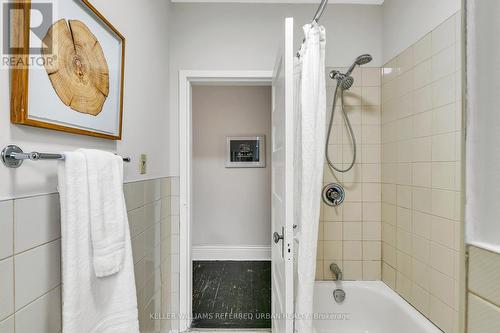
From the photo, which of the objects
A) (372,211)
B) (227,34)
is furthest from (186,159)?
(372,211)

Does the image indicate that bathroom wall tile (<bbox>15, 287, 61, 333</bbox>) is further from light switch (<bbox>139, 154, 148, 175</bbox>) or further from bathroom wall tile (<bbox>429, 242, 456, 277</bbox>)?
bathroom wall tile (<bbox>429, 242, 456, 277</bbox>)

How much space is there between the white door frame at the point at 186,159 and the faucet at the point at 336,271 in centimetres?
106

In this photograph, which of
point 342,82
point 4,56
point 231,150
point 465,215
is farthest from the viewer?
point 231,150

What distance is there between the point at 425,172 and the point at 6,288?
5.99 ft

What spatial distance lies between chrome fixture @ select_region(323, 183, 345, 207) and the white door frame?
3.03 feet

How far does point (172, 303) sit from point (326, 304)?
1125 mm

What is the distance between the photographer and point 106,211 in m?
0.87

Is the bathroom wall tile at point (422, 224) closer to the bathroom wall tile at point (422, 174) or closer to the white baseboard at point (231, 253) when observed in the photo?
the bathroom wall tile at point (422, 174)

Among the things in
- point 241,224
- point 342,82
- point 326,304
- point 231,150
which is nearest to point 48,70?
point 342,82

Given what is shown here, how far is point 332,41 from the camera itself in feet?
6.39

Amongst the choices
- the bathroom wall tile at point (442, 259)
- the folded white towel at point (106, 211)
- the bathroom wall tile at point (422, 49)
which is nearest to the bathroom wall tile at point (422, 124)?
the bathroom wall tile at point (422, 49)

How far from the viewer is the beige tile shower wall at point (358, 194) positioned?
1.95 meters

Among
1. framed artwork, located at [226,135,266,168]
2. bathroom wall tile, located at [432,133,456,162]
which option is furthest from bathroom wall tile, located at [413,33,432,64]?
framed artwork, located at [226,135,266,168]

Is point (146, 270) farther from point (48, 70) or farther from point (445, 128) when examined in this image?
point (445, 128)
